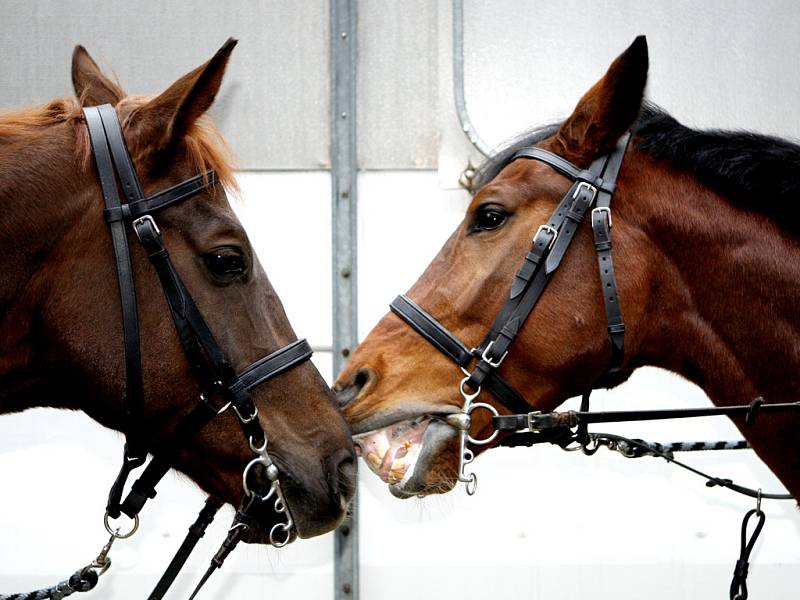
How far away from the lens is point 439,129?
3.14m

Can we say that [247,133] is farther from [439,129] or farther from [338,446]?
[338,446]

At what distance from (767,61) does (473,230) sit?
1816mm

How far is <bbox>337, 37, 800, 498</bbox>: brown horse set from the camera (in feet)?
6.15

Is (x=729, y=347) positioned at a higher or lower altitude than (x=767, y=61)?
lower

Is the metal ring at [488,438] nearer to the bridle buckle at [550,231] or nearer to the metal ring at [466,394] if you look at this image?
the metal ring at [466,394]

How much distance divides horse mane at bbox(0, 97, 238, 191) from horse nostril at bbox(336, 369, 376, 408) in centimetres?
56

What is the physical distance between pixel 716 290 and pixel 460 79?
159 cm

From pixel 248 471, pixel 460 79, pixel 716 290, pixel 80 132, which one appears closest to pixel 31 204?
pixel 80 132

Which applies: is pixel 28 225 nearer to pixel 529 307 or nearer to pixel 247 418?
pixel 247 418

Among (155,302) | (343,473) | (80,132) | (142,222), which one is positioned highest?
(80,132)

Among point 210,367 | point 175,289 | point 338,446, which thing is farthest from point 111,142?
point 338,446

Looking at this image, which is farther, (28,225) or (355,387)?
(355,387)

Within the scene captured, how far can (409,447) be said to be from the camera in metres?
1.91

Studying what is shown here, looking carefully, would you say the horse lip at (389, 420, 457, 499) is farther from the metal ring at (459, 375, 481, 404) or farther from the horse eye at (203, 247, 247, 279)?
the horse eye at (203, 247, 247, 279)
